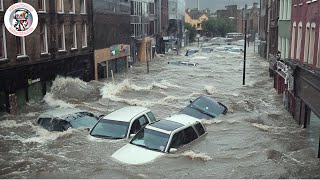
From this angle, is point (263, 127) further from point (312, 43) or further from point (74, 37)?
point (74, 37)

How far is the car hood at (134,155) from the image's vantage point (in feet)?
37.8

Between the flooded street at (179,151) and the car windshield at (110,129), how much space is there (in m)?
0.28

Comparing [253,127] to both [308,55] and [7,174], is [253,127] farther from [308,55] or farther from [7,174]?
[7,174]

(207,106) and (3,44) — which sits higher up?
(3,44)

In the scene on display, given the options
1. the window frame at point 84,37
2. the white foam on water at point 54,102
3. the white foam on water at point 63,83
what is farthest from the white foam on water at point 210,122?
the window frame at point 84,37

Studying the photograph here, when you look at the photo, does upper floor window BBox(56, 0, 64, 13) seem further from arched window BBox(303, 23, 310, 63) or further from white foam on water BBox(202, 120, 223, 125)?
arched window BBox(303, 23, 310, 63)

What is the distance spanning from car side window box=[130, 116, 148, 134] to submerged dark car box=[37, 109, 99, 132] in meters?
2.33

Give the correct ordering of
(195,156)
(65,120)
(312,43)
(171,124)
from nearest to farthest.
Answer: (195,156) < (171,124) < (65,120) < (312,43)

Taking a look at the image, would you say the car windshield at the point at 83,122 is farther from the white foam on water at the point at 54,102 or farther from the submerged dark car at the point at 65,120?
the white foam on water at the point at 54,102

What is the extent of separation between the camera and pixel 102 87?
30172 millimetres

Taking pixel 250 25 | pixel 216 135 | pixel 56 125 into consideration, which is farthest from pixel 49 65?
pixel 250 25

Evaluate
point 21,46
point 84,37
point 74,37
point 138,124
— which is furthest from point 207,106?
point 84,37

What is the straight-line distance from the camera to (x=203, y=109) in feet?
61.4

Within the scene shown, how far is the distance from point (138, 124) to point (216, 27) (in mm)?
110629
